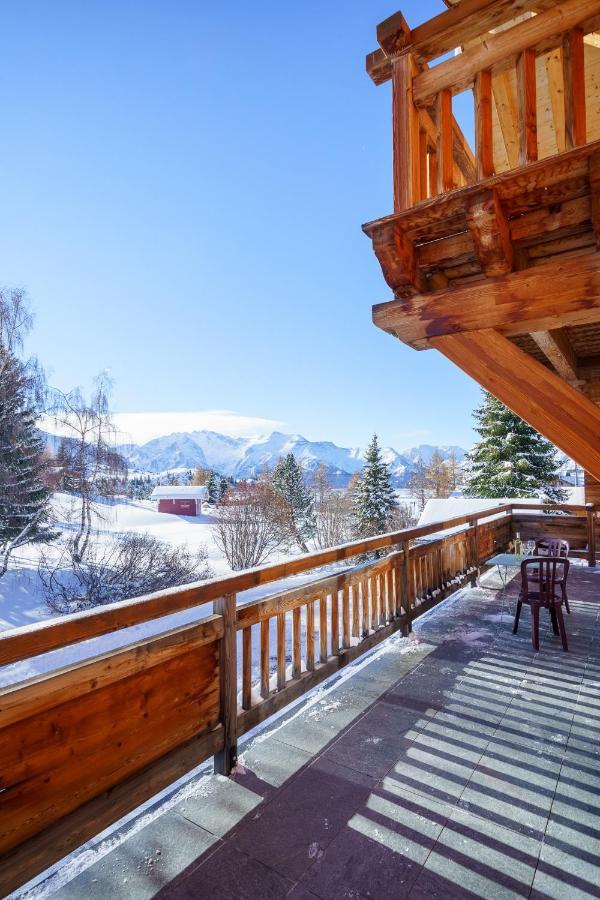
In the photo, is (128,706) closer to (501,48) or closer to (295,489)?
(501,48)

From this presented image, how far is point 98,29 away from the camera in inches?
255

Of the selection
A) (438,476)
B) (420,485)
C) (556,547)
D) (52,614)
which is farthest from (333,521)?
(556,547)

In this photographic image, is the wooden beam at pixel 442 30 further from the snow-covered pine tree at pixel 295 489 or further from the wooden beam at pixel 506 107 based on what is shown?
the snow-covered pine tree at pixel 295 489

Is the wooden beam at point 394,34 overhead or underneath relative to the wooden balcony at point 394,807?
overhead

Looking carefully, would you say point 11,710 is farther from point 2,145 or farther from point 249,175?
point 2,145

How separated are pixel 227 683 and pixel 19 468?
14344 mm

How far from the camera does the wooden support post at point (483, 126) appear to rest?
2.44m

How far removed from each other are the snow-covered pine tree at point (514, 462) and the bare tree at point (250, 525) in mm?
9271

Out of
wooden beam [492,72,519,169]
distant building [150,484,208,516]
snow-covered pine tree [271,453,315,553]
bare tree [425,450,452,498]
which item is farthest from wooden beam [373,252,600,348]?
distant building [150,484,208,516]

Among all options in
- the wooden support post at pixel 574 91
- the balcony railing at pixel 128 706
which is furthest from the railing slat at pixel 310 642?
the wooden support post at pixel 574 91

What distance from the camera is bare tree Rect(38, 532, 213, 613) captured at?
37.5ft

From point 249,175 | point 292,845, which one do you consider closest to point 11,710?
point 292,845

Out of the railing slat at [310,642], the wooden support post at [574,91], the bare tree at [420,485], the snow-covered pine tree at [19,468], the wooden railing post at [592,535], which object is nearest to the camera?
the wooden support post at [574,91]

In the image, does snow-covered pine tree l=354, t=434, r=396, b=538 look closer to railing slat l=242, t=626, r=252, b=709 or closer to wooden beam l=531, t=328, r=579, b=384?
wooden beam l=531, t=328, r=579, b=384
